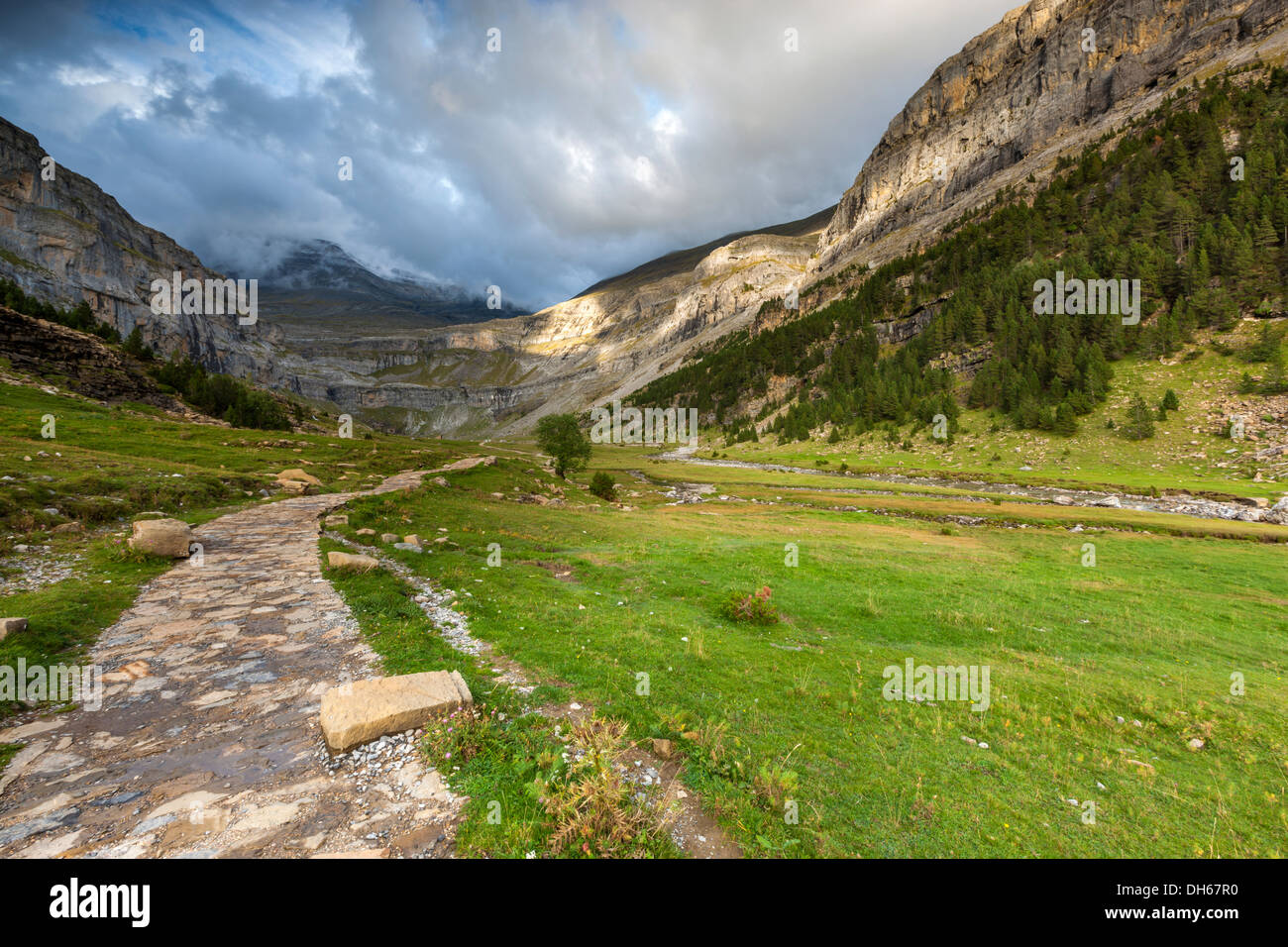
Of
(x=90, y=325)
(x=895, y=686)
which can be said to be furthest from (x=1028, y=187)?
(x=90, y=325)

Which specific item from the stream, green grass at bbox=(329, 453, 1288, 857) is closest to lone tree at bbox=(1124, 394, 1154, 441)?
the stream

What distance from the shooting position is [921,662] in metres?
12.5

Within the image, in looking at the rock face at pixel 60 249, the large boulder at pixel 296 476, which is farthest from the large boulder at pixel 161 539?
the rock face at pixel 60 249

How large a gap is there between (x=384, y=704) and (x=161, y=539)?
12836 millimetres

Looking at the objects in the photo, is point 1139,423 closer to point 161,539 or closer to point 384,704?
point 384,704

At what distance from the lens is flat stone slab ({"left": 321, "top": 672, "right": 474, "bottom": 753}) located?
247 inches

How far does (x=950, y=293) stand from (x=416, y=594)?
515 feet

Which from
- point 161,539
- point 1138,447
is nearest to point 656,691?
point 161,539

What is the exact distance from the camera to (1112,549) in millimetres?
28375

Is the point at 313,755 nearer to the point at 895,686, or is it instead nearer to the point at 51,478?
the point at 895,686

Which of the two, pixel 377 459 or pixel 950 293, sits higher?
pixel 950 293

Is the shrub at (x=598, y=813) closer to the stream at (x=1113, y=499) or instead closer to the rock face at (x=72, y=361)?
the stream at (x=1113, y=499)

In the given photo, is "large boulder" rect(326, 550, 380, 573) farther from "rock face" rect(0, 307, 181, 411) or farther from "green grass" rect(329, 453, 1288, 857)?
"rock face" rect(0, 307, 181, 411)

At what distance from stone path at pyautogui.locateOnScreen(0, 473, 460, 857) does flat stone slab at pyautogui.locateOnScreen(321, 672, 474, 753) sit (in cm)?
30
